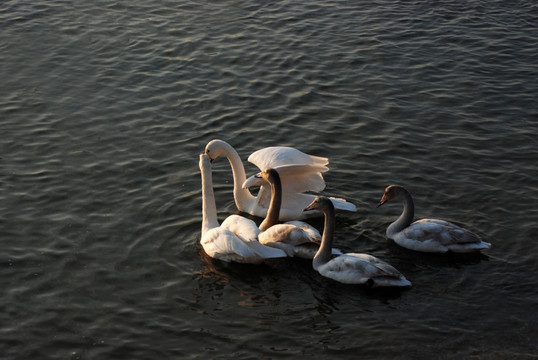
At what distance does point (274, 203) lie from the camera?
10.7 meters

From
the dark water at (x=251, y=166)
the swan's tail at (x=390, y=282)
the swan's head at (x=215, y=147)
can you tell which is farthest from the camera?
the swan's head at (x=215, y=147)

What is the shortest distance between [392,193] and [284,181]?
1.63 metres

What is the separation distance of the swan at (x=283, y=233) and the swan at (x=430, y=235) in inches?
42.7

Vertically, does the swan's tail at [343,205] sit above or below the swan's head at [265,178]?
below

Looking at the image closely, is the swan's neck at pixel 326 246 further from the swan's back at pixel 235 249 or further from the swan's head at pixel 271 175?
the swan's head at pixel 271 175

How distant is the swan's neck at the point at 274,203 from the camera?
10.6 metres

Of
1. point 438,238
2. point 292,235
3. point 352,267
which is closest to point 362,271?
point 352,267

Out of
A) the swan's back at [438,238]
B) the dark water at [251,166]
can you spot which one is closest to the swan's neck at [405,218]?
the swan's back at [438,238]

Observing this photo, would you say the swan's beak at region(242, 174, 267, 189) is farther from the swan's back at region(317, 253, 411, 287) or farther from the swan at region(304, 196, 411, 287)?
the swan's back at region(317, 253, 411, 287)

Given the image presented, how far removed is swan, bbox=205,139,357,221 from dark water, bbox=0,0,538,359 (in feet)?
1.45

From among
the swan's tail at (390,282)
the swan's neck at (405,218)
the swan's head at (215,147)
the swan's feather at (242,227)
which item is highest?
the swan's head at (215,147)

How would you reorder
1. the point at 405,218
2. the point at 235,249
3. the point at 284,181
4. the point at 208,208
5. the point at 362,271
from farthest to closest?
the point at 284,181
the point at 208,208
the point at 405,218
the point at 235,249
the point at 362,271

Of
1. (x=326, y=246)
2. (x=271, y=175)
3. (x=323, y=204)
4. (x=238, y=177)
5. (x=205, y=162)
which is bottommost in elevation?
(x=326, y=246)

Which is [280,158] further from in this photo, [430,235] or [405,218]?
[430,235]
